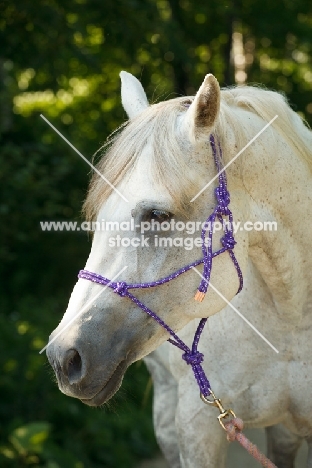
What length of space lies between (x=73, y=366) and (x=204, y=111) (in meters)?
0.84

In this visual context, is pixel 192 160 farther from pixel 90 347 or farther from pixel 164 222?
pixel 90 347

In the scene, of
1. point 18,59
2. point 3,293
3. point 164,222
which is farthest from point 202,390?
point 3,293

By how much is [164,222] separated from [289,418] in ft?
3.28

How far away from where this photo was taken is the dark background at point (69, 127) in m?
4.45

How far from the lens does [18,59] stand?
4895 millimetres

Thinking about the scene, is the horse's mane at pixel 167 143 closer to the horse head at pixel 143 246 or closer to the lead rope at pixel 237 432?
the horse head at pixel 143 246

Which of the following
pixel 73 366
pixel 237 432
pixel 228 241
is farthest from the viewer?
pixel 237 432

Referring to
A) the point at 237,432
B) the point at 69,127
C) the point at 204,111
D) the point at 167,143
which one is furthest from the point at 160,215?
the point at 69,127

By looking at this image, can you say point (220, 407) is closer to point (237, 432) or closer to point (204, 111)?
point (237, 432)

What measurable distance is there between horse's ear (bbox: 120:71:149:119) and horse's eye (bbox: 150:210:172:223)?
18.2 inches

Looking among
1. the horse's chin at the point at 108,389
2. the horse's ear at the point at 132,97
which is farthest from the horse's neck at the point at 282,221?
the horse's chin at the point at 108,389

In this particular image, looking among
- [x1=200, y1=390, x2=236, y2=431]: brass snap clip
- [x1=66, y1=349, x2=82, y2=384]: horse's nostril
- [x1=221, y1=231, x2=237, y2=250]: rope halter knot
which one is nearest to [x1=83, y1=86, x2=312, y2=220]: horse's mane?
[x1=221, y1=231, x2=237, y2=250]: rope halter knot

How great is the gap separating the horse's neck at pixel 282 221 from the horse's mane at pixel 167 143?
81 mm

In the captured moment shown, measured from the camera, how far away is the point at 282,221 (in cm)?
227
